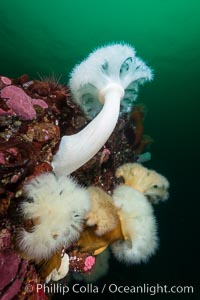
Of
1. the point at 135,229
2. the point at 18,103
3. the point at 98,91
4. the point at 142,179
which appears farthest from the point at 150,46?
the point at 18,103

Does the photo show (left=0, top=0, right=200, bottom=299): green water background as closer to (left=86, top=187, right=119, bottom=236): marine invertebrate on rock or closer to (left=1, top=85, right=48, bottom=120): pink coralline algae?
(left=86, top=187, right=119, bottom=236): marine invertebrate on rock

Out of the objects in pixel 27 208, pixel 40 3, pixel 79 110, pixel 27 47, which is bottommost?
pixel 27 208

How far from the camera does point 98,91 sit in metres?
3.53

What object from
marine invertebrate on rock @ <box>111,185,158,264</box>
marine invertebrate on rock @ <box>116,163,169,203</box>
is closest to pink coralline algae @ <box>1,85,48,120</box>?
marine invertebrate on rock @ <box>111,185,158,264</box>

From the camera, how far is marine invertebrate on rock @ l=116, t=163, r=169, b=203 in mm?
4348

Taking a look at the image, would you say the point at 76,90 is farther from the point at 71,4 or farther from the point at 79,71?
the point at 71,4

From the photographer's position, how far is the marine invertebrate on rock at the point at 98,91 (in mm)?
3195

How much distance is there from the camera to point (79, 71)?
11.3 feet

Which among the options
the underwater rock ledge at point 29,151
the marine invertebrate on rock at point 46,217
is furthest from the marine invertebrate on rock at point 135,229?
the marine invertebrate on rock at point 46,217

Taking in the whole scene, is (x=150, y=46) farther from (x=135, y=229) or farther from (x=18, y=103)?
(x=18, y=103)

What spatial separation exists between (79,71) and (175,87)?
29.0 meters

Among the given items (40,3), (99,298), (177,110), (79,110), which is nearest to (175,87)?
(177,110)

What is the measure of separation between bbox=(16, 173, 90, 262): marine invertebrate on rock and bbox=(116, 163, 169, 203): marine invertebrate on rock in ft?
6.70

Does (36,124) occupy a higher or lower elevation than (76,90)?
lower
